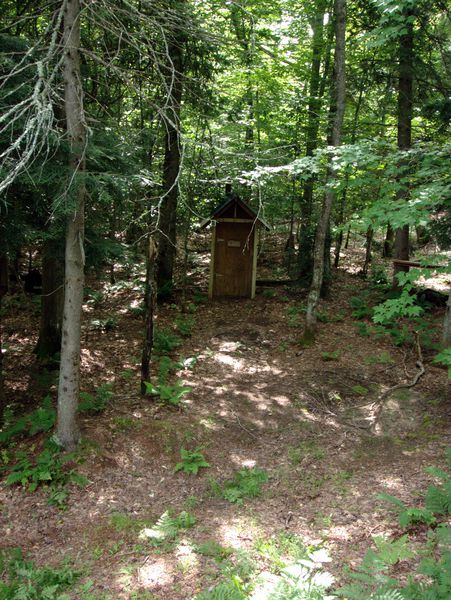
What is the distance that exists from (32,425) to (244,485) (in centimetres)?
329

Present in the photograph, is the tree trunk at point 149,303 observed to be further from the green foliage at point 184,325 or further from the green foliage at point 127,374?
the green foliage at point 184,325

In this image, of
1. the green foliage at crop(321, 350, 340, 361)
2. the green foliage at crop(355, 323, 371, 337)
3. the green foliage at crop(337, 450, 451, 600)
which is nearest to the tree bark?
the green foliage at crop(355, 323, 371, 337)

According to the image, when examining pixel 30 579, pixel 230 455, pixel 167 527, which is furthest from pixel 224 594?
pixel 230 455

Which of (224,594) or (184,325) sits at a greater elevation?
(184,325)

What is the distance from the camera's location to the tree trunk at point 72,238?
5383mm

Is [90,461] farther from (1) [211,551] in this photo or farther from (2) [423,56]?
(2) [423,56]

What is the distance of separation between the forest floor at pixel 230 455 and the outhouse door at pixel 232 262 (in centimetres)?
276

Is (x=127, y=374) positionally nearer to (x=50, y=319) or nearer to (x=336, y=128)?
(x=50, y=319)

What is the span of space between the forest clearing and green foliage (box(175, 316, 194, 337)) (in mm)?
55

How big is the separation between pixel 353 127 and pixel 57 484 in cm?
1220

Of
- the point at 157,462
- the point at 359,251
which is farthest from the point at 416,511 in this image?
the point at 359,251

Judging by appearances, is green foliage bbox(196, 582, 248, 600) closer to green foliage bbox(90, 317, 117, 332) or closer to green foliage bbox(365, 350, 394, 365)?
green foliage bbox(365, 350, 394, 365)

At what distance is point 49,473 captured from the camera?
5.71 meters

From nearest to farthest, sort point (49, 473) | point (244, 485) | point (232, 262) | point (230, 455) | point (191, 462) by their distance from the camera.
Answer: point (49, 473) → point (244, 485) → point (191, 462) → point (230, 455) → point (232, 262)
